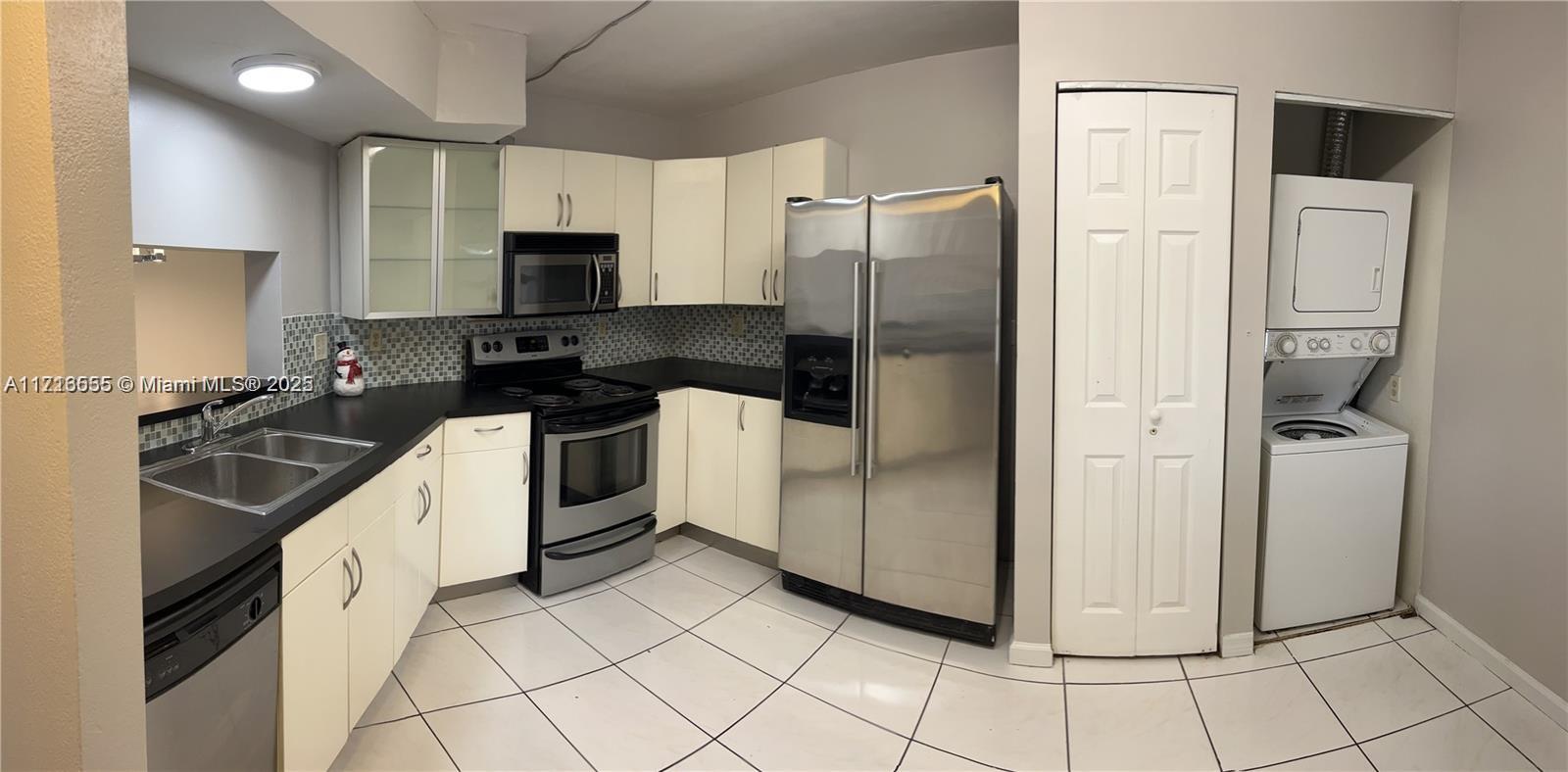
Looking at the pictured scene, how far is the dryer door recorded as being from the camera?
8.70ft

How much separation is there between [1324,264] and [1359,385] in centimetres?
66

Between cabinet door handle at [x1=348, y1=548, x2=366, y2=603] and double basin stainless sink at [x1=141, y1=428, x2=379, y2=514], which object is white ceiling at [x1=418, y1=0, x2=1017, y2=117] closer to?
double basin stainless sink at [x1=141, y1=428, x2=379, y2=514]

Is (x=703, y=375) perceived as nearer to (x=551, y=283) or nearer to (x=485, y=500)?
(x=551, y=283)

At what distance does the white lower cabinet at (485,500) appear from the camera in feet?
9.22

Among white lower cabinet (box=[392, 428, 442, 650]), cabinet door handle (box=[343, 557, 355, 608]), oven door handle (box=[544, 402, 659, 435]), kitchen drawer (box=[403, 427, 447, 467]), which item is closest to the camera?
cabinet door handle (box=[343, 557, 355, 608])

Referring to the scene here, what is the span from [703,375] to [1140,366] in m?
2.09

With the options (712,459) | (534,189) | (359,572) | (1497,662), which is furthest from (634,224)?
(1497,662)

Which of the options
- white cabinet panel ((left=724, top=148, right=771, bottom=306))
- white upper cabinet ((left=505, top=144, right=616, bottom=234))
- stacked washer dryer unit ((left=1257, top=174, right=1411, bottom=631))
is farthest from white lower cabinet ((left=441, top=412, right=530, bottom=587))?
stacked washer dryer unit ((left=1257, top=174, right=1411, bottom=631))

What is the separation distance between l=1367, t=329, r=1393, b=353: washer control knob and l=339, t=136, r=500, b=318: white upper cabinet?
366 centimetres

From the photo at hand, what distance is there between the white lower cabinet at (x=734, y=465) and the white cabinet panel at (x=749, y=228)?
556 millimetres

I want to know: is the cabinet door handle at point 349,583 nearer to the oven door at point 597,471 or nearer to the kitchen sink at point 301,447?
the kitchen sink at point 301,447

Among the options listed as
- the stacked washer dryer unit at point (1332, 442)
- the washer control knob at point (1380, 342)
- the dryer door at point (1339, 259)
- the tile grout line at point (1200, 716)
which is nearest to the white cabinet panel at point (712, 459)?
the tile grout line at point (1200, 716)

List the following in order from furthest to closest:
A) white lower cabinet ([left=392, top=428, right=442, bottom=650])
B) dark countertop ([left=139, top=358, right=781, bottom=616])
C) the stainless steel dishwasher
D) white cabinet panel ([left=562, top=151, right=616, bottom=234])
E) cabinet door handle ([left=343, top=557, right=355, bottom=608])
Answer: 1. white cabinet panel ([left=562, top=151, right=616, bottom=234])
2. white lower cabinet ([left=392, top=428, right=442, bottom=650])
3. cabinet door handle ([left=343, top=557, right=355, bottom=608])
4. dark countertop ([left=139, top=358, right=781, bottom=616])
5. the stainless steel dishwasher

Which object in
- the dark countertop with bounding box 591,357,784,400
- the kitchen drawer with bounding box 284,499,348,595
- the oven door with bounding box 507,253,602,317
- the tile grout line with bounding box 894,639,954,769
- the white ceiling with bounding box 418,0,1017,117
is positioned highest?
the white ceiling with bounding box 418,0,1017,117
